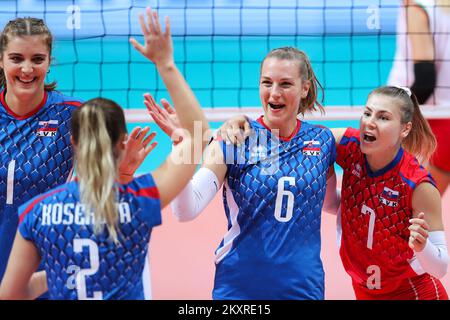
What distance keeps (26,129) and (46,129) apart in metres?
0.10

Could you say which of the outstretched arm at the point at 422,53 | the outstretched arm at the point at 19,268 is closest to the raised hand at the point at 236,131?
the outstretched arm at the point at 19,268

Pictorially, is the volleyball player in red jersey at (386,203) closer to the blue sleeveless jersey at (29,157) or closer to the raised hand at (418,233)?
the raised hand at (418,233)

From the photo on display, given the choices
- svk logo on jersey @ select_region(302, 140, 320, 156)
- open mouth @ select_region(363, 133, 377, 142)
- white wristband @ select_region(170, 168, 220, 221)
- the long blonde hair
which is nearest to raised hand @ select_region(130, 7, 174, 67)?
the long blonde hair

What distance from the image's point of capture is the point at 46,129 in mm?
4094

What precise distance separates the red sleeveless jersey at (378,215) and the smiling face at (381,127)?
0.31 ft

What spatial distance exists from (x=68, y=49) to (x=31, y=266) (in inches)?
371

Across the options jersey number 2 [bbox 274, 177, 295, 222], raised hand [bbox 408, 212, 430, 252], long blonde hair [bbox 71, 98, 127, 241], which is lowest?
raised hand [bbox 408, 212, 430, 252]

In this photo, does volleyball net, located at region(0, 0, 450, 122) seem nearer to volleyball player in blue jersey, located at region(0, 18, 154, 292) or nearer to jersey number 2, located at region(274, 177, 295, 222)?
volleyball player in blue jersey, located at region(0, 18, 154, 292)

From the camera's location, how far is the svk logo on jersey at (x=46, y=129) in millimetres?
4086

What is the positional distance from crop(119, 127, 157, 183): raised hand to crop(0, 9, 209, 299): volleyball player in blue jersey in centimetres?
36

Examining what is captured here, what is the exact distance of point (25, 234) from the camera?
3219mm

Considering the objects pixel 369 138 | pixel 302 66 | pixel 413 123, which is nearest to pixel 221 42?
pixel 413 123

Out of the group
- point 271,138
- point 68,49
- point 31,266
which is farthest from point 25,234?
point 68,49

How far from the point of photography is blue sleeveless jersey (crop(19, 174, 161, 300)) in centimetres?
318
